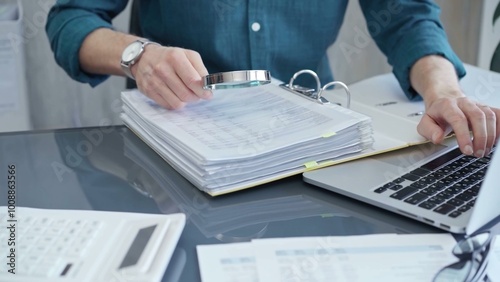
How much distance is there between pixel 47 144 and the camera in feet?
3.13

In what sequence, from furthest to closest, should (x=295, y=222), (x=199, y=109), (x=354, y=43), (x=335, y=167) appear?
(x=354, y=43) < (x=199, y=109) < (x=335, y=167) < (x=295, y=222)

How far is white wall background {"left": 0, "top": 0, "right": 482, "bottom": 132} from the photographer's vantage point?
2102mm

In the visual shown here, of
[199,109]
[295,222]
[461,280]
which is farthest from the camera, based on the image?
[199,109]

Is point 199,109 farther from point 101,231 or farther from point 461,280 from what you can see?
point 461,280

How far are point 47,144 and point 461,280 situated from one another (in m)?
0.63

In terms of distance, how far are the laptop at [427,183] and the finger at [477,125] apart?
0.6 inches

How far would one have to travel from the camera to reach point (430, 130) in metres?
0.86

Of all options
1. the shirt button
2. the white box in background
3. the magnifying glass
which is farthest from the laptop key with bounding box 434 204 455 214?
the white box in background

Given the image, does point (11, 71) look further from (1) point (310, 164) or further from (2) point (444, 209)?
(2) point (444, 209)

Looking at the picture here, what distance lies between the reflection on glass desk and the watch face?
0.14 meters

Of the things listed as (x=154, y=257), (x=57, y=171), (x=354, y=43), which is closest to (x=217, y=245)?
(x=154, y=257)

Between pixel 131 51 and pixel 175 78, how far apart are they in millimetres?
162

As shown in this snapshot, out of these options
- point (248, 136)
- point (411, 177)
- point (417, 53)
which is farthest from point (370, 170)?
point (417, 53)

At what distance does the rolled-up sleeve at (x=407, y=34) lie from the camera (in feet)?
3.65
